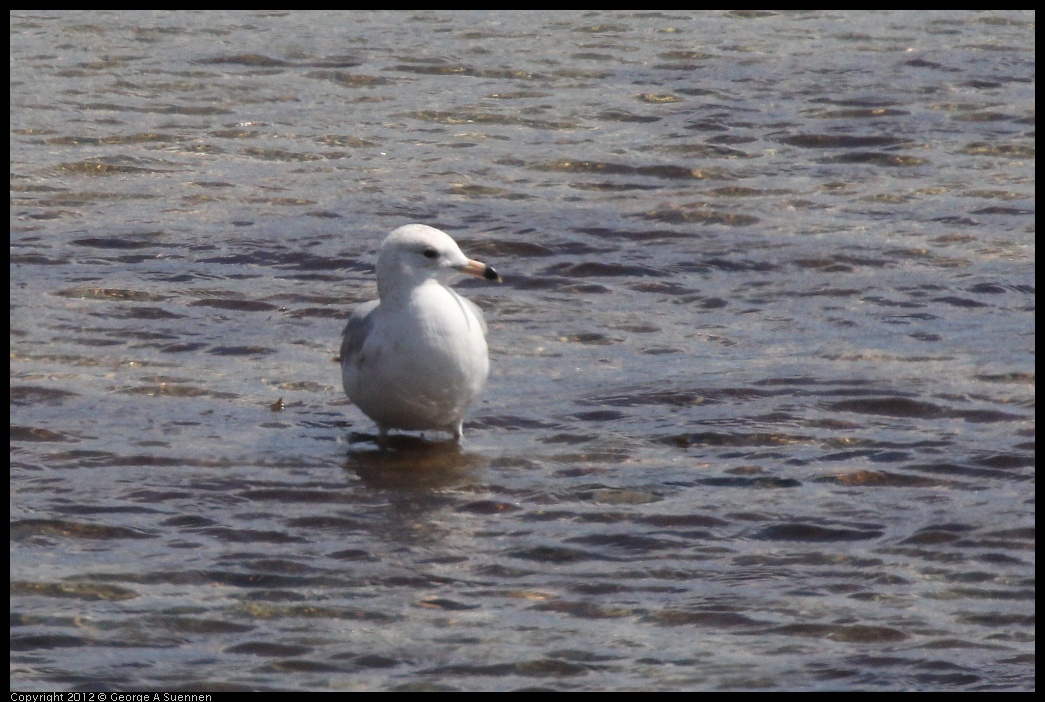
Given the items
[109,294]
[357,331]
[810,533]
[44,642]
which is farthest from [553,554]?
Result: [109,294]

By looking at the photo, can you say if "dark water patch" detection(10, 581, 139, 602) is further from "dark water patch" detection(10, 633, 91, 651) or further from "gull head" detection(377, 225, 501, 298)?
"gull head" detection(377, 225, 501, 298)

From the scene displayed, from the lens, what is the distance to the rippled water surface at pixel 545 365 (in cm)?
595

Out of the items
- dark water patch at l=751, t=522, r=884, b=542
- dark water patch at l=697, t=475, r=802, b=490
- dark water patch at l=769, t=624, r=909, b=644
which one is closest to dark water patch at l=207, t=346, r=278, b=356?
dark water patch at l=697, t=475, r=802, b=490

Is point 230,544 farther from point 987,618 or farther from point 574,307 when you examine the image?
point 574,307

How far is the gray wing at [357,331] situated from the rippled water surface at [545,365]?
0.43 m

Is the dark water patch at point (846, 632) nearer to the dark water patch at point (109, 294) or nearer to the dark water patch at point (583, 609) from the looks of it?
the dark water patch at point (583, 609)

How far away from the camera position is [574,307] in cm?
960

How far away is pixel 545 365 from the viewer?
28.7 ft

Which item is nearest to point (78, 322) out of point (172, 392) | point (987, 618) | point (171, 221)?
point (172, 392)

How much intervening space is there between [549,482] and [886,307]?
292 cm

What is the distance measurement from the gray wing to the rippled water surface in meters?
0.43

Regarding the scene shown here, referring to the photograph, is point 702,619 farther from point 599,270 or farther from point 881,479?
point 599,270

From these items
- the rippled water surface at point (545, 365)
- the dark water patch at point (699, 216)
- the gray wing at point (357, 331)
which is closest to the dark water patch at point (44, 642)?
the rippled water surface at point (545, 365)

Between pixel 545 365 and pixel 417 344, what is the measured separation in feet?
4.63
